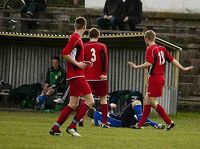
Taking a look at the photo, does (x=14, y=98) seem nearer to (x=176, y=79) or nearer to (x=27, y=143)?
(x=176, y=79)

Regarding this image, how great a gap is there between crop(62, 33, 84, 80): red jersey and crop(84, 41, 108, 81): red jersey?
3.31 metres

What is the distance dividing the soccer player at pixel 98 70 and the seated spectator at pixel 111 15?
818 centimetres

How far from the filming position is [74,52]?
1664 centimetres

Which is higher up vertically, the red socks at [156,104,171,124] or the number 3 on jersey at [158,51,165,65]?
the number 3 on jersey at [158,51,165,65]

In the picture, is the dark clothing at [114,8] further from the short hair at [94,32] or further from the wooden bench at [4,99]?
the short hair at [94,32]

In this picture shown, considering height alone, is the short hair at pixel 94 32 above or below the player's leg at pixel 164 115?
above

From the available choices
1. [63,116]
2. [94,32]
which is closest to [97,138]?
[63,116]

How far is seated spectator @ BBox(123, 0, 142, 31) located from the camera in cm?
2781

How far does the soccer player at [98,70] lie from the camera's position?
1998cm

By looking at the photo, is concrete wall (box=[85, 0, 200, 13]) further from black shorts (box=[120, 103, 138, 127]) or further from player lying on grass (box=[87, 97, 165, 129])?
black shorts (box=[120, 103, 138, 127])

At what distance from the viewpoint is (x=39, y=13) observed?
30266 mm

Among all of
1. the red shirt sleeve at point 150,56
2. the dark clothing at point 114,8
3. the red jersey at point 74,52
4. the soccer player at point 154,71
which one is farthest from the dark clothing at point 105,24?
the red jersey at point 74,52

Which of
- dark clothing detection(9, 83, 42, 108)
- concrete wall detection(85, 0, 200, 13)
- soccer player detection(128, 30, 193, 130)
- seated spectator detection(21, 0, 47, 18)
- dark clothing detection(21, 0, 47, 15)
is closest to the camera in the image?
soccer player detection(128, 30, 193, 130)

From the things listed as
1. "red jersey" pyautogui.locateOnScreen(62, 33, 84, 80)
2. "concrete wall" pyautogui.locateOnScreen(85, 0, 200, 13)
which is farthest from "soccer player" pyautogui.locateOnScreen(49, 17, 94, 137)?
"concrete wall" pyautogui.locateOnScreen(85, 0, 200, 13)
